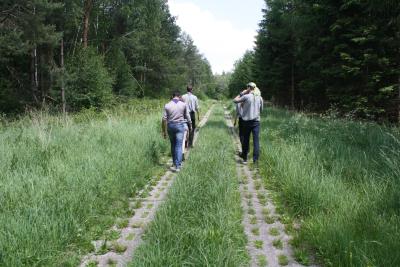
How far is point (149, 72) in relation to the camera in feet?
162

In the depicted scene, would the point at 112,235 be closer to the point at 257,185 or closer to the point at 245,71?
the point at 257,185

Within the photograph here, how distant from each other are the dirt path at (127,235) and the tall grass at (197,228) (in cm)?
23

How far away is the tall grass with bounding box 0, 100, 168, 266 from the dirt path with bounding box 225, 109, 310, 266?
1938 millimetres

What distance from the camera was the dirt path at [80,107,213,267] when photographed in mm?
3814

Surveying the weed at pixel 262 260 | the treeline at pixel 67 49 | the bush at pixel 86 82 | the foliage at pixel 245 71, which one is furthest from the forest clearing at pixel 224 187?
the foliage at pixel 245 71

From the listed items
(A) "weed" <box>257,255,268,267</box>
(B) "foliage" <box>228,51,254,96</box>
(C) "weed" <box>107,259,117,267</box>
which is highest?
(B) "foliage" <box>228,51,254,96</box>

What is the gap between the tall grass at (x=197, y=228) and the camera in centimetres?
351

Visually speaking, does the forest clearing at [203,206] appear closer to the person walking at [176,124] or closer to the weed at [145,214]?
the weed at [145,214]

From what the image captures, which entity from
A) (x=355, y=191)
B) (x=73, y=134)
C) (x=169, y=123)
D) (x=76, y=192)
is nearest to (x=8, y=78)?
(x=73, y=134)

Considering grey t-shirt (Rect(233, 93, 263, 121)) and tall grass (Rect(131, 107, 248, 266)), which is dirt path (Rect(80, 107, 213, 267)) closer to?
tall grass (Rect(131, 107, 248, 266))

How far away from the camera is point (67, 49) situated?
1247 inches

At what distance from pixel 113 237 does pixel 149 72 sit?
46399mm

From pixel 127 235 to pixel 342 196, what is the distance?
300 cm

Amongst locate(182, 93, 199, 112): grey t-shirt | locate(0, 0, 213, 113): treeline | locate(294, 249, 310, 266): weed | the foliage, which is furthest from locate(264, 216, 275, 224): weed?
the foliage
